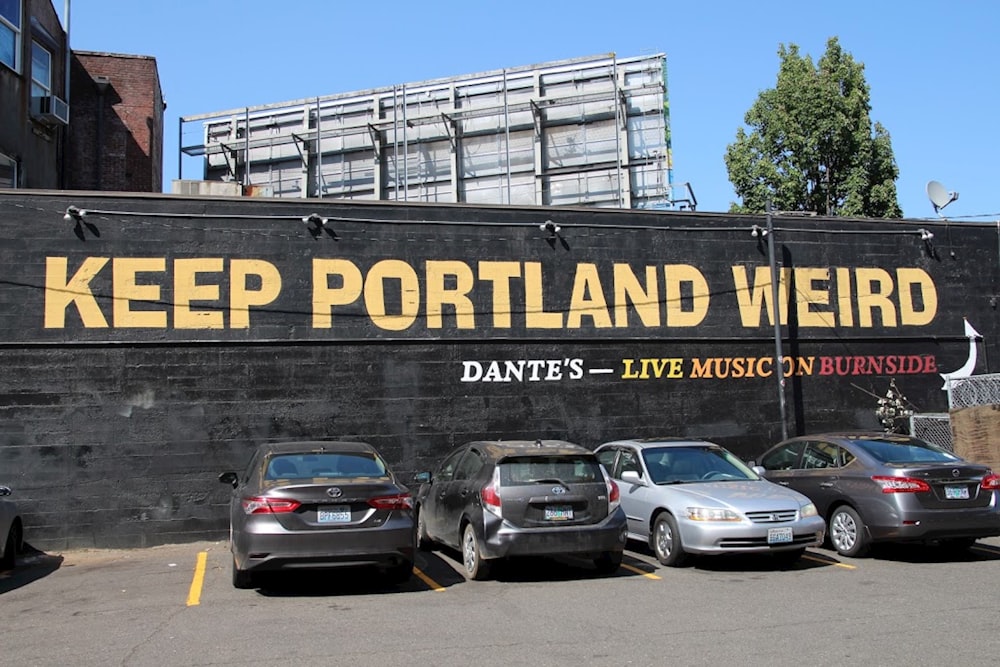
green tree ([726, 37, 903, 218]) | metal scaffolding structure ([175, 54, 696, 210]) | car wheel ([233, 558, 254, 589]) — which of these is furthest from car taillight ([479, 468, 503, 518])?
green tree ([726, 37, 903, 218])

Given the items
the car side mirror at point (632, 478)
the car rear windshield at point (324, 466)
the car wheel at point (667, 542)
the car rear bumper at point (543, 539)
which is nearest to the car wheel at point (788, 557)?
the car wheel at point (667, 542)

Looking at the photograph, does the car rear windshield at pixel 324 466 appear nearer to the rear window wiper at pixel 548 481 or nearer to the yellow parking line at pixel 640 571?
the rear window wiper at pixel 548 481

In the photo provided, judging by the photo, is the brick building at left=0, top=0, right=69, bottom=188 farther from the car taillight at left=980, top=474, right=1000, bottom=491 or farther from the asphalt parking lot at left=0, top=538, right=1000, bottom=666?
the car taillight at left=980, top=474, right=1000, bottom=491

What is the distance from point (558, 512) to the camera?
984 cm

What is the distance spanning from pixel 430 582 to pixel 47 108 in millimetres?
15852

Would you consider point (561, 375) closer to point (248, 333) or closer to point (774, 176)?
point (248, 333)

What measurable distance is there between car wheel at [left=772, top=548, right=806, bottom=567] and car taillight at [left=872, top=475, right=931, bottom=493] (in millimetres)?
1310

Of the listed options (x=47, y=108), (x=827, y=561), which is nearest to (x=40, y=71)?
(x=47, y=108)

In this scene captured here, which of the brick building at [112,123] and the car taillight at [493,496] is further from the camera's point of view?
the brick building at [112,123]

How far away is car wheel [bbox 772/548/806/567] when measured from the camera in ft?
34.6

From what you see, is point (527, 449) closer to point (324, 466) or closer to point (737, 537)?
point (324, 466)

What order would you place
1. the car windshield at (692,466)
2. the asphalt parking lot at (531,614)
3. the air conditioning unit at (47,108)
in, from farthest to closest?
1. the air conditioning unit at (47,108)
2. the car windshield at (692,466)
3. the asphalt parking lot at (531,614)

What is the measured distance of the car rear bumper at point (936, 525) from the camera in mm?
10656

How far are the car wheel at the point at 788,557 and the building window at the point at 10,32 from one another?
58.5 feet
